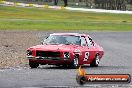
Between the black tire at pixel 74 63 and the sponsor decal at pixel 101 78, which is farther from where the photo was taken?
the black tire at pixel 74 63

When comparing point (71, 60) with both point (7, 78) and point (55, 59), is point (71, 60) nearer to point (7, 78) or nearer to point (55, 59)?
point (55, 59)

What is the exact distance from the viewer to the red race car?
19.4 metres

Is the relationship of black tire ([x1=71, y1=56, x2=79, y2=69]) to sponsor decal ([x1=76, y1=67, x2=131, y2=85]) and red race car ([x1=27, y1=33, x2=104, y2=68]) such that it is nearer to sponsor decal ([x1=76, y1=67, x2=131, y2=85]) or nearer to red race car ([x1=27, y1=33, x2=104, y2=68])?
red race car ([x1=27, y1=33, x2=104, y2=68])

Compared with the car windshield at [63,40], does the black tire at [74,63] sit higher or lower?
lower

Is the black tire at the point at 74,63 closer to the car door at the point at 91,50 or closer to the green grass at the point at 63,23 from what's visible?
the car door at the point at 91,50

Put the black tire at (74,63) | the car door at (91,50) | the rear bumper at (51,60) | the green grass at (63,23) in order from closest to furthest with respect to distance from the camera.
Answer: the rear bumper at (51,60)
the black tire at (74,63)
the car door at (91,50)
the green grass at (63,23)

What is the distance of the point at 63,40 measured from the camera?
2069 centimetres

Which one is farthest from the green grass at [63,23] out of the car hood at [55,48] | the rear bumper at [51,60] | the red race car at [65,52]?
the rear bumper at [51,60]

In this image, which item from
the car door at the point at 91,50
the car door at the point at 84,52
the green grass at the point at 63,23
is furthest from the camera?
the green grass at the point at 63,23

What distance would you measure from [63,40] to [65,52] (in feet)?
4.17

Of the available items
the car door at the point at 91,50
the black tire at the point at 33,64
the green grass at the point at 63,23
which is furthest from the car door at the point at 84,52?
the green grass at the point at 63,23

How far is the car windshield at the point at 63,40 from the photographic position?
2058 cm

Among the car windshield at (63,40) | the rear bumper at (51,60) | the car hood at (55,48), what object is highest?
the car windshield at (63,40)

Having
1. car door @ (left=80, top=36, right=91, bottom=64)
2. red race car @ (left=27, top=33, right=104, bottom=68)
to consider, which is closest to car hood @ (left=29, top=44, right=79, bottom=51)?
red race car @ (left=27, top=33, right=104, bottom=68)
